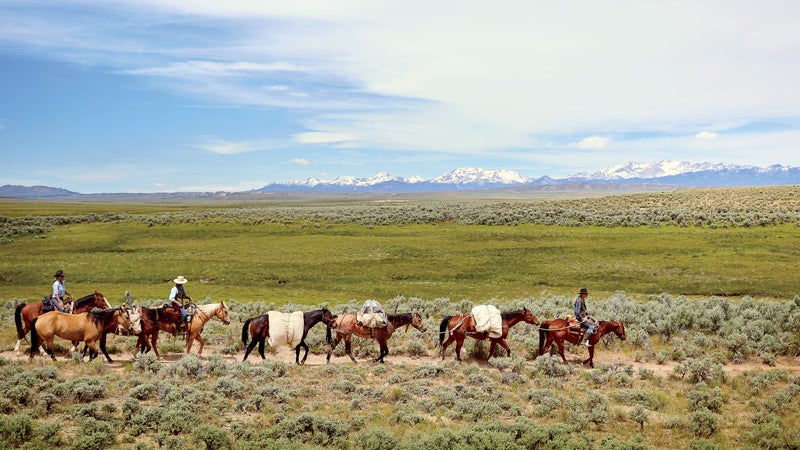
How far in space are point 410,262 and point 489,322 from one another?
21807mm

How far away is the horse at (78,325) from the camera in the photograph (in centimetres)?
1518

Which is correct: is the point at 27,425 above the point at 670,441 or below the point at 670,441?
above

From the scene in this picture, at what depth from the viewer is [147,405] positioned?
1230cm

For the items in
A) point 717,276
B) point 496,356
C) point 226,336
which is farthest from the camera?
point 717,276

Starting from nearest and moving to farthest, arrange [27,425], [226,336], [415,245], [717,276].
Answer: [27,425] < [226,336] < [717,276] < [415,245]

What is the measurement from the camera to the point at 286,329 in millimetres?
15922

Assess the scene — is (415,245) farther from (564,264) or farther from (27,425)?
(27,425)

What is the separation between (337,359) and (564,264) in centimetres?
2341

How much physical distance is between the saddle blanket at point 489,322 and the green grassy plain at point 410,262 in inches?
467

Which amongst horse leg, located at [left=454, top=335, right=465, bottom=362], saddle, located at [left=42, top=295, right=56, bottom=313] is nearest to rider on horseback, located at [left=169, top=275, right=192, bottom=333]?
saddle, located at [left=42, top=295, right=56, bottom=313]

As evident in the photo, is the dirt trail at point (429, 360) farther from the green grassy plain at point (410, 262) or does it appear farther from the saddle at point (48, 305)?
the green grassy plain at point (410, 262)

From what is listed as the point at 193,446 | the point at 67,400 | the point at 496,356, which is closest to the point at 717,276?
the point at 496,356

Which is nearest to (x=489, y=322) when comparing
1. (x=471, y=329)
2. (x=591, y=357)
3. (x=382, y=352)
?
(x=471, y=329)

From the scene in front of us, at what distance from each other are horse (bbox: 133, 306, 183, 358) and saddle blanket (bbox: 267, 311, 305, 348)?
11.1ft
